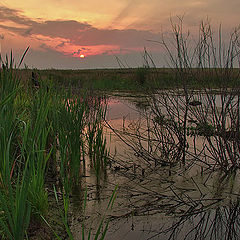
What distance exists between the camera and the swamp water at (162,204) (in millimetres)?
1891

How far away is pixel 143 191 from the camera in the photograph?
249 centimetres

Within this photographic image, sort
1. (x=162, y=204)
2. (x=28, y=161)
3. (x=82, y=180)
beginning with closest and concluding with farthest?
(x=28, y=161) < (x=162, y=204) < (x=82, y=180)

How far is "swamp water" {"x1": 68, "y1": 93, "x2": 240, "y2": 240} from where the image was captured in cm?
189

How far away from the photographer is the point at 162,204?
7.29 feet

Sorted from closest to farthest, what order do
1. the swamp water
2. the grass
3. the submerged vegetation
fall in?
1. the grass
2. the submerged vegetation
3. the swamp water

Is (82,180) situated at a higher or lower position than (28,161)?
lower

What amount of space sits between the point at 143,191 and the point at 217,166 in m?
1.08

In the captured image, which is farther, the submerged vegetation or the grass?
the submerged vegetation

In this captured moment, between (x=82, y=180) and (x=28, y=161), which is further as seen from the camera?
(x=82, y=180)

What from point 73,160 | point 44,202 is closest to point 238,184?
point 73,160

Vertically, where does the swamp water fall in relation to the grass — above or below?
below

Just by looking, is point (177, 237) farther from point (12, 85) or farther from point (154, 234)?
point (12, 85)

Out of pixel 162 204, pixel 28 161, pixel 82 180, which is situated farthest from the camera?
pixel 82 180

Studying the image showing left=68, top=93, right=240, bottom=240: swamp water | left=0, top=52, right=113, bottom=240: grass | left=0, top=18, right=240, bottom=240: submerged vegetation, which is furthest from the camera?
left=68, top=93, right=240, bottom=240: swamp water
